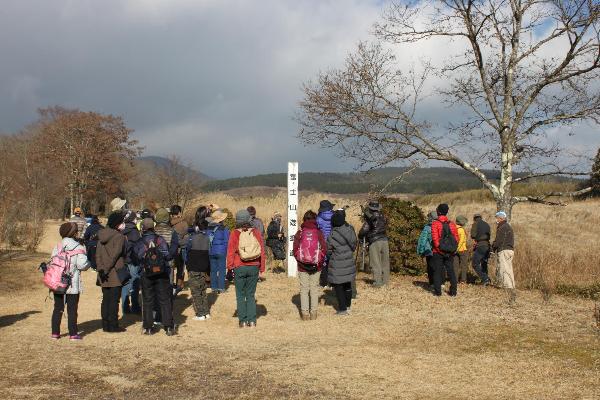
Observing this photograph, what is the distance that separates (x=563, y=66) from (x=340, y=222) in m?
6.73

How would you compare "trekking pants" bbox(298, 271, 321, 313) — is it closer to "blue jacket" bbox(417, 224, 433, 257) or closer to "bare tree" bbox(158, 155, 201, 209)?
"blue jacket" bbox(417, 224, 433, 257)

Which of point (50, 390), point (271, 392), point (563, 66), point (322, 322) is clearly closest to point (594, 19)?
point (563, 66)

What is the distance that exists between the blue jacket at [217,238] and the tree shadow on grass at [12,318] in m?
3.35

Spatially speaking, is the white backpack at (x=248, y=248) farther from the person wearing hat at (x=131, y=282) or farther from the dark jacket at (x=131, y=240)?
the person wearing hat at (x=131, y=282)

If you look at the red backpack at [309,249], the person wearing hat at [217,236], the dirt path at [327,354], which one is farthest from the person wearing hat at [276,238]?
the red backpack at [309,249]

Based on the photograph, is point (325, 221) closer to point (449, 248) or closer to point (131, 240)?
point (449, 248)

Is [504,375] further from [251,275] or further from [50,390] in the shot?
[50,390]

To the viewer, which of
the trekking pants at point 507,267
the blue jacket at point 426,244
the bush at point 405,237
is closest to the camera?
the trekking pants at point 507,267

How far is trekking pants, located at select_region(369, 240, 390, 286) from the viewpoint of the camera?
1208 centimetres

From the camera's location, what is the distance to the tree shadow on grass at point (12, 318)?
8969 mm

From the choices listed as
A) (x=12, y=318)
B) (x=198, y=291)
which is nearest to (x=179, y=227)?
(x=198, y=291)

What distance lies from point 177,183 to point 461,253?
20.4 m

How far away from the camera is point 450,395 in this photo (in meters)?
5.54

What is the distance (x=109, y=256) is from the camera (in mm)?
8188
